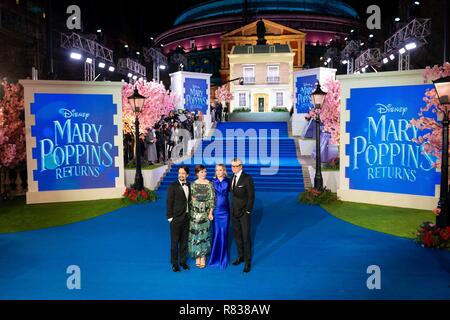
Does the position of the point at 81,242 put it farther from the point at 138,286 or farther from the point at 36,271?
the point at 138,286

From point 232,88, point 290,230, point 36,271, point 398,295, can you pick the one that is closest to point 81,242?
point 36,271

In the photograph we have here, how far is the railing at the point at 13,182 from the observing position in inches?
605

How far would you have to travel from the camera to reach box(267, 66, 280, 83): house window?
4172 cm

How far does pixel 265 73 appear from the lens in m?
41.7

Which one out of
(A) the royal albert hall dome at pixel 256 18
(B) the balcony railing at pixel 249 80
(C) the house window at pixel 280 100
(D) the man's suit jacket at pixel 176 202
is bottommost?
(D) the man's suit jacket at pixel 176 202

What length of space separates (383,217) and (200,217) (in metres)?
6.38

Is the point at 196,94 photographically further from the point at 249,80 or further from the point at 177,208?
the point at 177,208

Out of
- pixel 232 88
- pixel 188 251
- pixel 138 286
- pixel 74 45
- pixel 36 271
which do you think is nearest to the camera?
pixel 138 286

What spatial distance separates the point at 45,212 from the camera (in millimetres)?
12828

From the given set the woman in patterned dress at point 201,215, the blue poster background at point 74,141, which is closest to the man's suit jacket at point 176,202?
the woman in patterned dress at point 201,215

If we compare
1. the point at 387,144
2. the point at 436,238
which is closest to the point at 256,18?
the point at 387,144

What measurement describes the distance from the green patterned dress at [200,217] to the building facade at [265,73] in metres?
35.2

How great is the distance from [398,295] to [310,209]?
22.0 feet

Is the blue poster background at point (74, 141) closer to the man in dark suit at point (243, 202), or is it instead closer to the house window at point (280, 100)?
the man in dark suit at point (243, 202)
